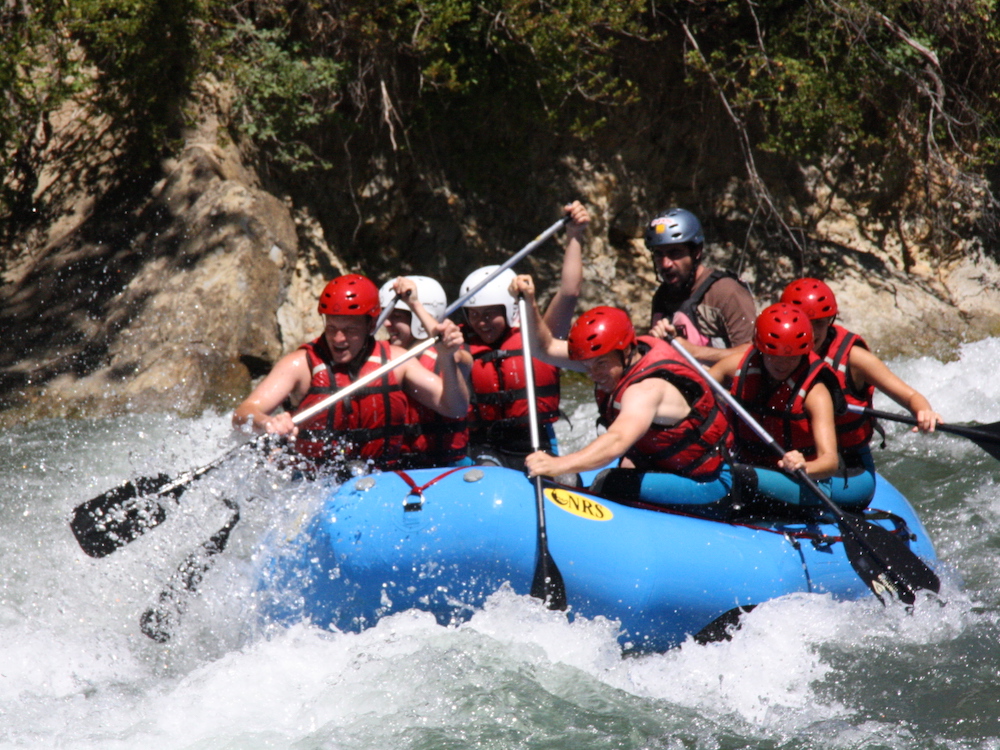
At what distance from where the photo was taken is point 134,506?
4.46 metres

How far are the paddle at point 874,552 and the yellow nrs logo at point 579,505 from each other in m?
0.86

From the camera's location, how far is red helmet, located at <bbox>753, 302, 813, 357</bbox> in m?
4.43

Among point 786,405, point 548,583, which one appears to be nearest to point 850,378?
point 786,405

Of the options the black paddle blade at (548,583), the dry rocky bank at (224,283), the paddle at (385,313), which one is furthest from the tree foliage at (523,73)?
the black paddle blade at (548,583)

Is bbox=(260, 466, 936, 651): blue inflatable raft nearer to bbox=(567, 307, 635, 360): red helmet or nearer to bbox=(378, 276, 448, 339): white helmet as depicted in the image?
bbox=(567, 307, 635, 360): red helmet

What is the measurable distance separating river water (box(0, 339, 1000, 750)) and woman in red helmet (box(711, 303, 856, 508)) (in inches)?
23.2

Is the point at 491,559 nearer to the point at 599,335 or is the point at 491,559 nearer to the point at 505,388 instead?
the point at 599,335

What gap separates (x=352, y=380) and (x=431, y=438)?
52 centimetres

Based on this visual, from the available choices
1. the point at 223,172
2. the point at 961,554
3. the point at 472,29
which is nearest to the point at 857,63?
the point at 472,29

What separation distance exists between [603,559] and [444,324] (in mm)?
1276

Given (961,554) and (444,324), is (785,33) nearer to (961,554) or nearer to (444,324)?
(961,554)

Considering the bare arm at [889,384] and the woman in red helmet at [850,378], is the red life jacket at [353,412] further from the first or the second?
the bare arm at [889,384]

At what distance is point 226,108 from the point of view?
927 centimetres

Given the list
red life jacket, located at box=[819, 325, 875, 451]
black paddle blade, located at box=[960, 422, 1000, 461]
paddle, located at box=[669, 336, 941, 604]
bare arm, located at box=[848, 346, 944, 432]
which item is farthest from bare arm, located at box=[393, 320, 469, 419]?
black paddle blade, located at box=[960, 422, 1000, 461]
